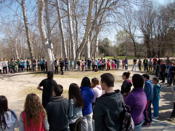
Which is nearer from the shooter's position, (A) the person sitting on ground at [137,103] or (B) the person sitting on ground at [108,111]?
(B) the person sitting on ground at [108,111]

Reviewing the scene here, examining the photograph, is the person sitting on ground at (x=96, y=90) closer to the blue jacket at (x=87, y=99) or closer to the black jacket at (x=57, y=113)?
the blue jacket at (x=87, y=99)

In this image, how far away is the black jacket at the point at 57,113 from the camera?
414 cm

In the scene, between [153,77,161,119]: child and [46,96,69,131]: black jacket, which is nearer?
[46,96,69,131]: black jacket

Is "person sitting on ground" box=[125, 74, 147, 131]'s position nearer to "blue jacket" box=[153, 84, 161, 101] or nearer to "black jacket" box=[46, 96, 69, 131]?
"black jacket" box=[46, 96, 69, 131]

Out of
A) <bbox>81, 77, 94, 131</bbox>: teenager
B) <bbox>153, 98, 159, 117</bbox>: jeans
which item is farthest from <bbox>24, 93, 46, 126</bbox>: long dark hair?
<bbox>153, 98, 159, 117</bbox>: jeans

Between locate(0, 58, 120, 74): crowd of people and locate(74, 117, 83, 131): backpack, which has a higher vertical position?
locate(0, 58, 120, 74): crowd of people

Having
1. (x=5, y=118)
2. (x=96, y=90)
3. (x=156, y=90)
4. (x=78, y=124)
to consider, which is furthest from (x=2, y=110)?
(x=156, y=90)

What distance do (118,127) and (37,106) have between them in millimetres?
1411

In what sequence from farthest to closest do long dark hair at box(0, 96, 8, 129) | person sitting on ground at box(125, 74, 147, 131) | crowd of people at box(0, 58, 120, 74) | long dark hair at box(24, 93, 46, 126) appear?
crowd of people at box(0, 58, 120, 74) < person sitting on ground at box(125, 74, 147, 131) < long dark hair at box(0, 96, 8, 129) < long dark hair at box(24, 93, 46, 126)

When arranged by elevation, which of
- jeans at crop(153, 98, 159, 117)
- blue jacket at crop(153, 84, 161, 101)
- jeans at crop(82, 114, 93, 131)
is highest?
blue jacket at crop(153, 84, 161, 101)

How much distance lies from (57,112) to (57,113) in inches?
0.8

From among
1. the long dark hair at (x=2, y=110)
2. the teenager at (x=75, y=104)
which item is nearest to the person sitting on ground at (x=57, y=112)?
the teenager at (x=75, y=104)

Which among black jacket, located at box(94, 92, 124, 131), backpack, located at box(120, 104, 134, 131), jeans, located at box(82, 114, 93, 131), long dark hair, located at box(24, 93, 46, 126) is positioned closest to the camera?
black jacket, located at box(94, 92, 124, 131)

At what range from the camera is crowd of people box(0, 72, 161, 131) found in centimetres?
319
